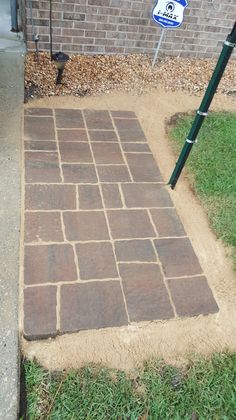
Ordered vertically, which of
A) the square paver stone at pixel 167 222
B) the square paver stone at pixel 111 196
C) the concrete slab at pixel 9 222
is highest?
the concrete slab at pixel 9 222

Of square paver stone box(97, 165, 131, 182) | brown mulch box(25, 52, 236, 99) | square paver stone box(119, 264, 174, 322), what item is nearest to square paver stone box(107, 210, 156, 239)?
square paver stone box(119, 264, 174, 322)

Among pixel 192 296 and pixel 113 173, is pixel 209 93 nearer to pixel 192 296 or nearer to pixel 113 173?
pixel 113 173

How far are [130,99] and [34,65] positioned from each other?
1368mm

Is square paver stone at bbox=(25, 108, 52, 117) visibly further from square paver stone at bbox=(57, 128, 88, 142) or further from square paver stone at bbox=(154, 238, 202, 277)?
square paver stone at bbox=(154, 238, 202, 277)

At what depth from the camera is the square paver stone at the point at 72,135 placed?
3.87 metres

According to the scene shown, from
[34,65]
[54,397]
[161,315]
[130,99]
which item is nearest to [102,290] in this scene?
[161,315]

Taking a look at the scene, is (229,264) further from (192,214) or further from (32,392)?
(32,392)

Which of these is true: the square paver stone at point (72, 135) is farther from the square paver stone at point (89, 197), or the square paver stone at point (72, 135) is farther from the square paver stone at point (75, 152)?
the square paver stone at point (89, 197)

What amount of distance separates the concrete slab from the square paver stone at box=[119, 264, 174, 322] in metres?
0.78

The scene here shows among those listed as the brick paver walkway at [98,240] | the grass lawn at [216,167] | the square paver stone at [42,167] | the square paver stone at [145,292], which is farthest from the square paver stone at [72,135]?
the square paver stone at [145,292]

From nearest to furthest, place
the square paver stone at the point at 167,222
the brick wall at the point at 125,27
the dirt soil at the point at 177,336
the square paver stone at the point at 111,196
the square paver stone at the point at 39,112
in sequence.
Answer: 1. the dirt soil at the point at 177,336
2. the square paver stone at the point at 167,222
3. the square paver stone at the point at 111,196
4. the square paver stone at the point at 39,112
5. the brick wall at the point at 125,27

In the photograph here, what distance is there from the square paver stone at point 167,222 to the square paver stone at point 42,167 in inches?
37.8

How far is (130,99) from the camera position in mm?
4746

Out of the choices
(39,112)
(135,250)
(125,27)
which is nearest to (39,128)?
(39,112)
